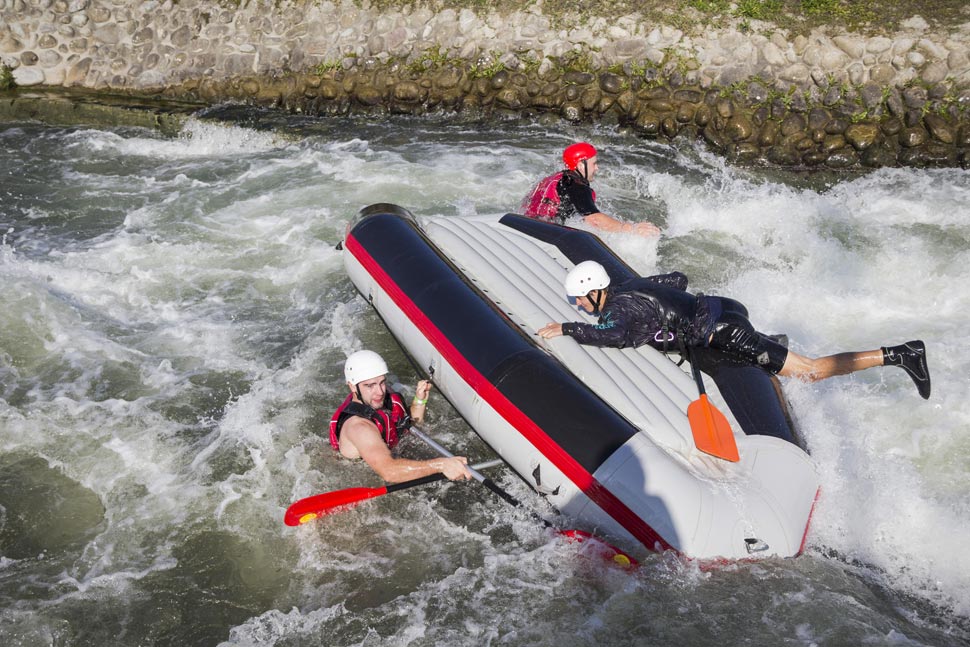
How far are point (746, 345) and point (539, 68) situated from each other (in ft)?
19.9

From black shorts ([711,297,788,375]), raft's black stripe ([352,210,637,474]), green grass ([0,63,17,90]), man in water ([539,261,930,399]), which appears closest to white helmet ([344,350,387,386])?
raft's black stripe ([352,210,637,474])

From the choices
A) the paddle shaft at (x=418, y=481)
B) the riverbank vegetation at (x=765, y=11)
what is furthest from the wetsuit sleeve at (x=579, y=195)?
the riverbank vegetation at (x=765, y=11)

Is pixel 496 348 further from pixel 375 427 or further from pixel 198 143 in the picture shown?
pixel 198 143

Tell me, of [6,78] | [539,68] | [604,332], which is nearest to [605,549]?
[604,332]

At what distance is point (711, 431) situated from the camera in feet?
16.4

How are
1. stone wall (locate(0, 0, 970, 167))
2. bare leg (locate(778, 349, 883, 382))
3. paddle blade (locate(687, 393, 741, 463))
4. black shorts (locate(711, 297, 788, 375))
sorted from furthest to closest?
stone wall (locate(0, 0, 970, 167)), bare leg (locate(778, 349, 883, 382)), black shorts (locate(711, 297, 788, 375)), paddle blade (locate(687, 393, 741, 463))

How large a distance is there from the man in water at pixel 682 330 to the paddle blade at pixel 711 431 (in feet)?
2.12

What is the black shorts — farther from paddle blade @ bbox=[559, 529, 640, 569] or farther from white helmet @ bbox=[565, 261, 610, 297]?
paddle blade @ bbox=[559, 529, 640, 569]

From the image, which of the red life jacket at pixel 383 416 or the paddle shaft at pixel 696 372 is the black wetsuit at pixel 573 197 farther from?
the red life jacket at pixel 383 416

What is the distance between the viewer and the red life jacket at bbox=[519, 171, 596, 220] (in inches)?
295

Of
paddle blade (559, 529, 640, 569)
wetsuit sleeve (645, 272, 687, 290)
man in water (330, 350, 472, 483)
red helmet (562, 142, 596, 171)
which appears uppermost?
red helmet (562, 142, 596, 171)

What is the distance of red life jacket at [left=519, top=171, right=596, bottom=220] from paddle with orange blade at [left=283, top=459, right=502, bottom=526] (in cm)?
305

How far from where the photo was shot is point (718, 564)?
4.62 m

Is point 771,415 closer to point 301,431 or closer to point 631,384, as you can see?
point 631,384
